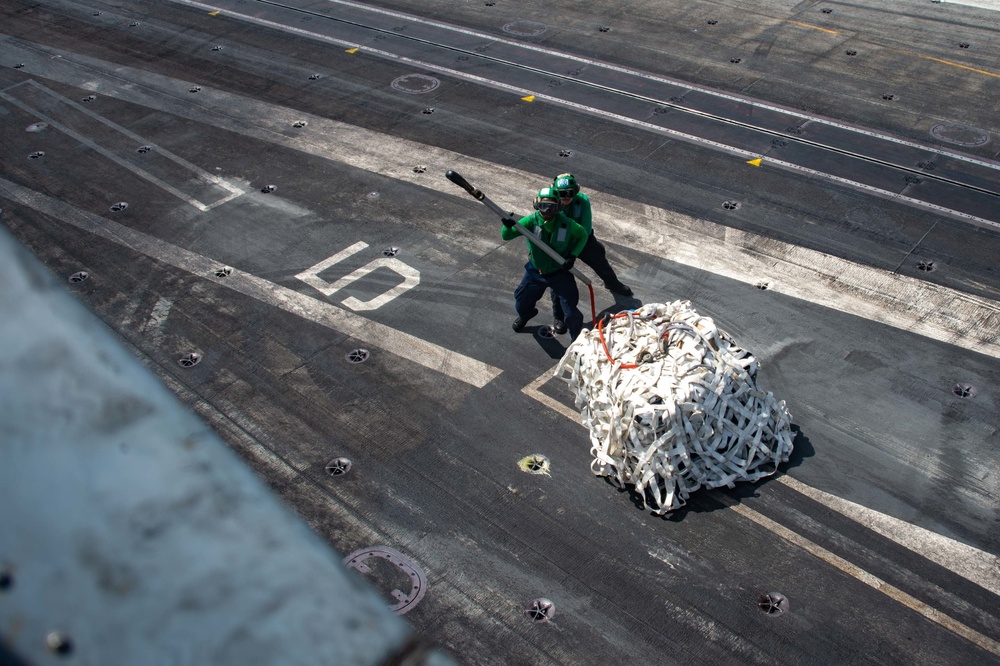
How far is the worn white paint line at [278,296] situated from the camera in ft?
36.4

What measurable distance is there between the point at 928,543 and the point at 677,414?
2.65 meters

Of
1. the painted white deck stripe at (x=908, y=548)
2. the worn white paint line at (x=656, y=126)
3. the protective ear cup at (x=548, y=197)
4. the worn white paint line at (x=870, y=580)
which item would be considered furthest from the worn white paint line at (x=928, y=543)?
the worn white paint line at (x=656, y=126)

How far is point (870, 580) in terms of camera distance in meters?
8.09

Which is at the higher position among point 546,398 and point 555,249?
point 555,249

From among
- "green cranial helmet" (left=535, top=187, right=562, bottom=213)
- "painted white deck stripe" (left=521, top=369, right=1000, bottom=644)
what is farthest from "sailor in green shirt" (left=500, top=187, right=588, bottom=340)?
"painted white deck stripe" (left=521, top=369, right=1000, bottom=644)

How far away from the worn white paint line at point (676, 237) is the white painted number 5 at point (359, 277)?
2296 millimetres

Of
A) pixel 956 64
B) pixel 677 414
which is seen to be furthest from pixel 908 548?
pixel 956 64

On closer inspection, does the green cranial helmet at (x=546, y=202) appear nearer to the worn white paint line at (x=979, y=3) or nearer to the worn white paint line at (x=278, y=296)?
the worn white paint line at (x=278, y=296)

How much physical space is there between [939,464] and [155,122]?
50.2 ft

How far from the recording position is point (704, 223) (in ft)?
45.0

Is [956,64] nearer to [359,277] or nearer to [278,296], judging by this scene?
[359,277]

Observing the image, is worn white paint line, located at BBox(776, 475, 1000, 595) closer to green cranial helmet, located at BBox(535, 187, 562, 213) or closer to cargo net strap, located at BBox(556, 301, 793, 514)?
cargo net strap, located at BBox(556, 301, 793, 514)

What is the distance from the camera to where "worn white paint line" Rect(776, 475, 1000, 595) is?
8.13 m

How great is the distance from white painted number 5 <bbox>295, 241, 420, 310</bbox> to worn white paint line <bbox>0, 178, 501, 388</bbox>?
0.28 m
